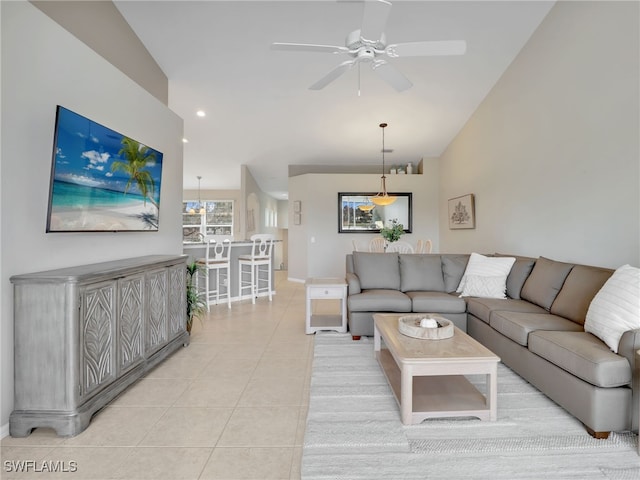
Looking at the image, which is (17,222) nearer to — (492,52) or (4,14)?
(4,14)

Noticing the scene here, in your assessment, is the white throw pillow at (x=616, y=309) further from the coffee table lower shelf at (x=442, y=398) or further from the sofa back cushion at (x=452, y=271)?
the sofa back cushion at (x=452, y=271)

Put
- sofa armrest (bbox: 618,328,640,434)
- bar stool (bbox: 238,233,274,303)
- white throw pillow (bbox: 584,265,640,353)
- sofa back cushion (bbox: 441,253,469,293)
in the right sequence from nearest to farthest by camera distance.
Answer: sofa armrest (bbox: 618,328,640,434), white throw pillow (bbox: 584,265,640,353), sofa back cushion (bbox: 441,253,469,293), bar stool (bbox: 238,233,274,303)

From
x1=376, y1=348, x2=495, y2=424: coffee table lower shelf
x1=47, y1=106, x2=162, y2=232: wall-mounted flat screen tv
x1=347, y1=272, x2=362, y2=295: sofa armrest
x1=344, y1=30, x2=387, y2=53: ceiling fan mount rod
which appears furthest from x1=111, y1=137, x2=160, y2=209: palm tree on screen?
x1=376, y1=348, x2=495, y2=424: coffee table lower shelf

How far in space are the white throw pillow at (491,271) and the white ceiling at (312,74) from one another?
271 centimetres

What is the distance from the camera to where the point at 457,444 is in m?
1.79

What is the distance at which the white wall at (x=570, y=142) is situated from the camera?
2725 mm

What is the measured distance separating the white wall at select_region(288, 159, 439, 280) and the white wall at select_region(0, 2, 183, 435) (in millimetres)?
4746

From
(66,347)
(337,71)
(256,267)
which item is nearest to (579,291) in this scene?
(337,71)

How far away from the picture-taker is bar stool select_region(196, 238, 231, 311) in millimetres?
4910

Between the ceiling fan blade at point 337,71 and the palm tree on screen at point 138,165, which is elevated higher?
the ceiling fan blade at point 337,71

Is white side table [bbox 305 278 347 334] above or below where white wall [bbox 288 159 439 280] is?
below

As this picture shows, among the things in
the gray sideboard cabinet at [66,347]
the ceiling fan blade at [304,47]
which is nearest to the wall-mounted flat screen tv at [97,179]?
the gray sideboard cabinet at [66,347]

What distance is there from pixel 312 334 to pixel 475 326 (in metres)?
1.76

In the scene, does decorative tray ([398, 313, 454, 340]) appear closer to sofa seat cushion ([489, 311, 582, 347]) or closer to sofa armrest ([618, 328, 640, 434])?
sofa seat cushion ([489, 311, 582, 347])
